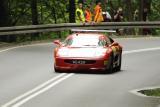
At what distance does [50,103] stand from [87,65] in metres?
6.24

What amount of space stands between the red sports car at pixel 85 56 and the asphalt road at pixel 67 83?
0.33 metres

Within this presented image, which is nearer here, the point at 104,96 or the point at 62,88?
the point at 104,96

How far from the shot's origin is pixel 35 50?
28.1m

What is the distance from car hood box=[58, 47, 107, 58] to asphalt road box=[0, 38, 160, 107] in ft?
2.19

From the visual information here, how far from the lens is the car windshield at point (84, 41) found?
68.0ft

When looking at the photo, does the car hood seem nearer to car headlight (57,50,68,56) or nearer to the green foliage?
car headlight (57,50,68,56)

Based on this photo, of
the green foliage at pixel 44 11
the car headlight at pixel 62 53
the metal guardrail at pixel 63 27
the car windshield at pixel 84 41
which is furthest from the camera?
the green foliage at pixel 44 11

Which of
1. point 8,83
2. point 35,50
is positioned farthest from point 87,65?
point 35,50

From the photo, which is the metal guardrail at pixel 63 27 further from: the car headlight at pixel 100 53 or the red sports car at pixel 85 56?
the car headlight at pixel 100 53

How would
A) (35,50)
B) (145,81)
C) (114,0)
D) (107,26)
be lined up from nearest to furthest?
(145,81) → (35,50) → (107,26) → (114,0)

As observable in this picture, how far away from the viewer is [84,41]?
68.7ft

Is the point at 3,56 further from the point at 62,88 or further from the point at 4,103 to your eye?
the point at 4,103

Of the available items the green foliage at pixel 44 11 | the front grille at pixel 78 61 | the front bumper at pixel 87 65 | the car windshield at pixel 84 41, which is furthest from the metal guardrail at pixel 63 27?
the front grille at pixel 78 61

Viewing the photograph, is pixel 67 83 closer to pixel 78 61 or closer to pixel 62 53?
pixel 78 61
